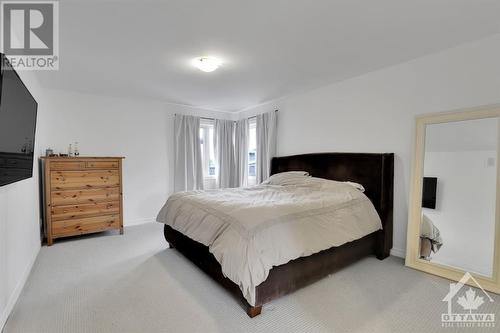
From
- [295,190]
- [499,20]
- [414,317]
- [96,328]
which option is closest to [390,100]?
[499,20]

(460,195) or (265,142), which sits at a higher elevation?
(265,142)

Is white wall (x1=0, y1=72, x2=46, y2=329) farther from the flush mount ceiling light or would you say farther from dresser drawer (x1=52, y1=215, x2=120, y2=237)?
the flush mount ceiling light

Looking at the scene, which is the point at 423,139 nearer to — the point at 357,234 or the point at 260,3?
the point at 357,234

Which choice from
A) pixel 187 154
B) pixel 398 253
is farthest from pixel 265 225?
pixel 187 154

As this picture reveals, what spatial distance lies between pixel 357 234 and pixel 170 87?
10.8ft

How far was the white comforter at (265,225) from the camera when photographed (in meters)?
1.82

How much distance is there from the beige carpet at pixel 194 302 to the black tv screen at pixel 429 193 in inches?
28.7

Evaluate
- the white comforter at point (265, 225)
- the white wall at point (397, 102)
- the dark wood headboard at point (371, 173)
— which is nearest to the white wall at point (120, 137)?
the white comforter at point (265, 225)

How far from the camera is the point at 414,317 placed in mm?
1839

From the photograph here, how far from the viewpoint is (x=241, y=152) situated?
553cm

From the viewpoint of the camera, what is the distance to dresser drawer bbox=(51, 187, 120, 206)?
3.40m

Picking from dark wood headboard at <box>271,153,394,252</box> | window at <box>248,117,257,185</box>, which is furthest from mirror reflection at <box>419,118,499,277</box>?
window at <box>248,117,257,185</box>

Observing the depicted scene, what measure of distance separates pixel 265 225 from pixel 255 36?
1.69 metres

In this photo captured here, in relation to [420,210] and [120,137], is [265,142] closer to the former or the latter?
[120,137]
